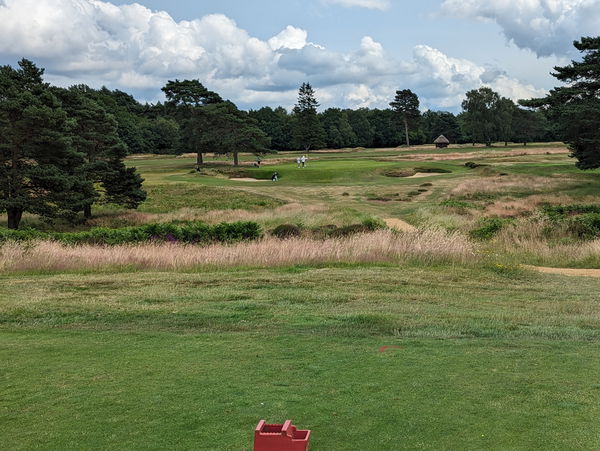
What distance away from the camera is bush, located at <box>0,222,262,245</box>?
2264 cm

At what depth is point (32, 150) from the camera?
3741cm

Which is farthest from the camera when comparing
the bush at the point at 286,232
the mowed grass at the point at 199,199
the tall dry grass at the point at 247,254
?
the mowed grass at the point at 199,199

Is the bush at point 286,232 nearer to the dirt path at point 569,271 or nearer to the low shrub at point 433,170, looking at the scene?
the dirt path at point 569,271

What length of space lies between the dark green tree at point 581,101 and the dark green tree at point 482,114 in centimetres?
7783

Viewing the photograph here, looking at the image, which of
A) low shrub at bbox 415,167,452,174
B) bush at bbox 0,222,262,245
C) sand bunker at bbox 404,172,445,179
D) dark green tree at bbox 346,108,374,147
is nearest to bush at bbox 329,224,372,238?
bush at bbox 0,222,262,245

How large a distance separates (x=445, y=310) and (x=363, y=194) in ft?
126

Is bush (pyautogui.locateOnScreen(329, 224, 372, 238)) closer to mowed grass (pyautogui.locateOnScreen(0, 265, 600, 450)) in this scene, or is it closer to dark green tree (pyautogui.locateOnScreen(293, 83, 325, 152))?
mowed grass (pyautogui.locateOnScreen(0, 265, 600, 450))

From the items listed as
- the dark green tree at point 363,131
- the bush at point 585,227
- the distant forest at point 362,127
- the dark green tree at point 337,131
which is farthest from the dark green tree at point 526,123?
the bush at point 585,227

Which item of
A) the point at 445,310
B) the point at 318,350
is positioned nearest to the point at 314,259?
the point at 445,310

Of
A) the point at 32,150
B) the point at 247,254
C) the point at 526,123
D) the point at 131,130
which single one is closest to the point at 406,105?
→ the point at 526,123

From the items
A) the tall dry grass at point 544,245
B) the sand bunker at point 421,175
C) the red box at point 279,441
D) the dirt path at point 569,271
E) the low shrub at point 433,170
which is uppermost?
the red box at point 279,441

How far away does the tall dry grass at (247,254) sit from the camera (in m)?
17.2

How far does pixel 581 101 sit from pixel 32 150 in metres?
40.5

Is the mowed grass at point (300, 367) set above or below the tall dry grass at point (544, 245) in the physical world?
above
